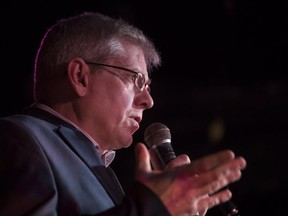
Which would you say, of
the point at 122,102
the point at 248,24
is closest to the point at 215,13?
the point at 248,24

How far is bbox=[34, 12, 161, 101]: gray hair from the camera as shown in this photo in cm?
203

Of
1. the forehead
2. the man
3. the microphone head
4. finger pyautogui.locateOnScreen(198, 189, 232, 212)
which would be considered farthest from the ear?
finger pyautogui.locateOnScreen(198, 189, 232, 212)

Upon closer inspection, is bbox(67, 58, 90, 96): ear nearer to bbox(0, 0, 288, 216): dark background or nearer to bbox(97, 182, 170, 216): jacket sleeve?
bbox(97, 182, 170, 216): jacket sleeve

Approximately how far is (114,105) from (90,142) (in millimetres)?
234

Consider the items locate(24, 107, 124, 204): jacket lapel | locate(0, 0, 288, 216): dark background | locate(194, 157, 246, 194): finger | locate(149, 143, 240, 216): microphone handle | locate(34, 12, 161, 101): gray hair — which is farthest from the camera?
locate(0, 0, 288, 216): dark background

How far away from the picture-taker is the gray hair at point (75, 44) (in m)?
2.03

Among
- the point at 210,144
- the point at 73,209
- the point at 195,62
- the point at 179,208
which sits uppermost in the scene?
the point at 179,208

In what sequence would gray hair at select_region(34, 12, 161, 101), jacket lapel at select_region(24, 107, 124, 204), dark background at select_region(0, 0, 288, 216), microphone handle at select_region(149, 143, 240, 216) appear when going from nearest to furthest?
jacket lapel at select_region(24, 107, 124, 204)
microphone handle at select_region(149, 143, 240, 216)
gray hair at select_region(34, 12, 161, 101)
dark background at select_region(0, 0, 288, 216)

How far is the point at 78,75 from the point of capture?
2.02 m

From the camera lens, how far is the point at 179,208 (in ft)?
4.32

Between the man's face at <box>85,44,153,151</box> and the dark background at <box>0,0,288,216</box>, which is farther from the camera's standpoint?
the dark background at <box>0,0,288,216</box>

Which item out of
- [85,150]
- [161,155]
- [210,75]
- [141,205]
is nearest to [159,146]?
[161,155]

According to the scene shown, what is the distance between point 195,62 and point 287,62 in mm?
958

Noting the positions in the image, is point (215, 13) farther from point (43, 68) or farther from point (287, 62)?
point (43, 68)
